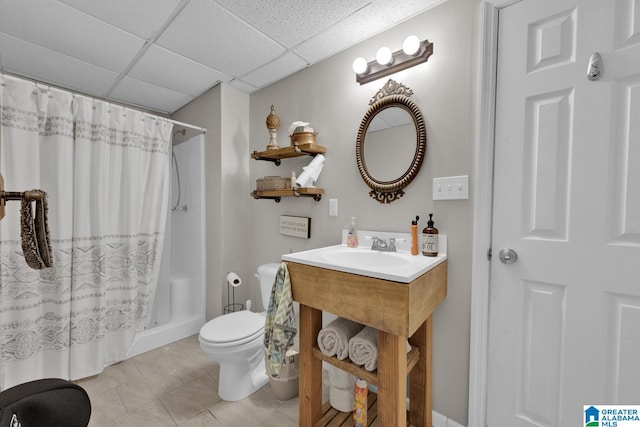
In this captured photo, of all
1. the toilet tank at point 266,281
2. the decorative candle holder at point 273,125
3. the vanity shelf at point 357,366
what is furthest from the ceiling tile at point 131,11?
the vanity shelf at point 357,366

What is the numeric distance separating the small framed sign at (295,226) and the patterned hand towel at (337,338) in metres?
0.79

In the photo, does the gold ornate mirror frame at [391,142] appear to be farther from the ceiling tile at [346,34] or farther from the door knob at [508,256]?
the door knob at [508,256]

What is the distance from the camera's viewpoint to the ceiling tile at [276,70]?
6.29 ft

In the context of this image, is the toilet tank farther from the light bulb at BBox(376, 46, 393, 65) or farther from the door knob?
the light bulb at BBox(376, 46, 393, 65)

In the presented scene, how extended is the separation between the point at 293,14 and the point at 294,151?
781 mm

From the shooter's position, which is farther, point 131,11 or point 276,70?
point 276,70

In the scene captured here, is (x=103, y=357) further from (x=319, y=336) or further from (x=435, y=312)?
(x=435, y=312)

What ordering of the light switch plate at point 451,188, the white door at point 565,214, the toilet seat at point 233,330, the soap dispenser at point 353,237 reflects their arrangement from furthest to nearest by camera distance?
1. the soap dispenser at point 353,237
2. the toilet seat at point 233,330
3. the light switch plate at point 451,188
4. the white door at point 565,214

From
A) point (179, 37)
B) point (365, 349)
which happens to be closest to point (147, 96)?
point (179, 37)

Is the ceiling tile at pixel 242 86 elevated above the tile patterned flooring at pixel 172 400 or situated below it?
above

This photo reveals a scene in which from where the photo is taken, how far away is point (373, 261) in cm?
147

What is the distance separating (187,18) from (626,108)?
2.11m

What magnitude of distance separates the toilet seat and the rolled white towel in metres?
0.68

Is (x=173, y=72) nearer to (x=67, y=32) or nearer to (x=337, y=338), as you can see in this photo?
(x=67, y=32)
